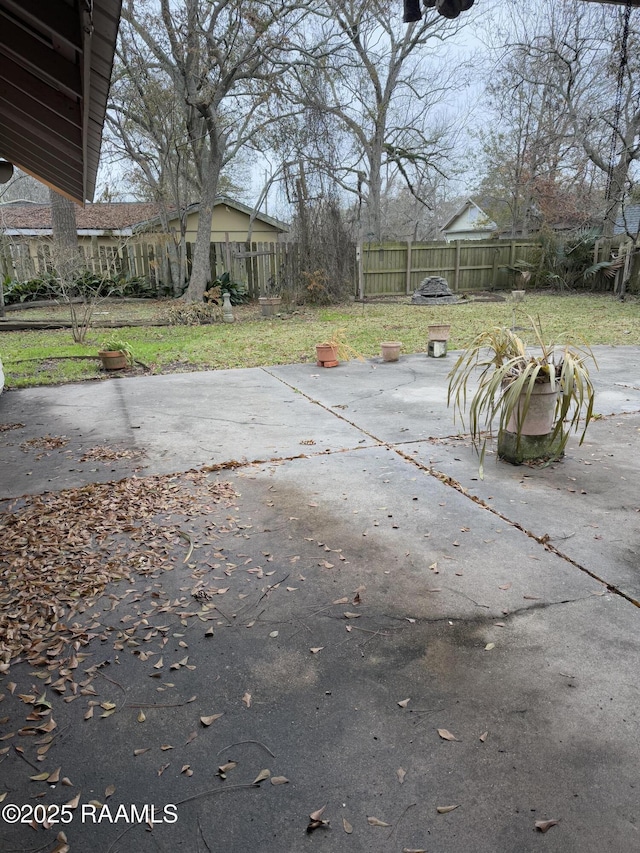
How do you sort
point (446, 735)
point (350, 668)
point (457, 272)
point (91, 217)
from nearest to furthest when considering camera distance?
point (446, 735)
point (350, 668)
point (457, 272)
point (91, 217)

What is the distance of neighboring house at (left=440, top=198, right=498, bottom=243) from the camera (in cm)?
2777

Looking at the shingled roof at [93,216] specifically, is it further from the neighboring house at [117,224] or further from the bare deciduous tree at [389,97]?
the bare deciduous tree at [389,97]

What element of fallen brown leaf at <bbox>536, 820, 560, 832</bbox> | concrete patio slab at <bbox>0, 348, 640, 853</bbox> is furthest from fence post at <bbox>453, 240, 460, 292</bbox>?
fallen brown leaf at <bbox>536, 820, 560, 832</bbox>

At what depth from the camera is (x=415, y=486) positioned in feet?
10.5

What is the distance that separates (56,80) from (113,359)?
4.22m

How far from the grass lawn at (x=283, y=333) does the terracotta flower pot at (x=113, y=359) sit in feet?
0.51

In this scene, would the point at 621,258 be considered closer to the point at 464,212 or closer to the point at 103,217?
the point at 103,217

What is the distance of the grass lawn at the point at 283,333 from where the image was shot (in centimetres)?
715

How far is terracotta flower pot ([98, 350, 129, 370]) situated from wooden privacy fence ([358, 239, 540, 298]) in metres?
9.31

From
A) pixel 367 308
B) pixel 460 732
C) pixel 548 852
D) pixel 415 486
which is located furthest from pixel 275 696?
pixel 367 308

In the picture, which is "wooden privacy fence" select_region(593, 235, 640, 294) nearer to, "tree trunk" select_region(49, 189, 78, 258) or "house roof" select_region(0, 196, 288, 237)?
"house roof" select_region(0, 196, 288, 237)

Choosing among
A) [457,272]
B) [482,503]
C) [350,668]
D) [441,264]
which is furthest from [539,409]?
[457,272]

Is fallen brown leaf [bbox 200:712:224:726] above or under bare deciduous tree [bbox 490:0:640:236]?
under

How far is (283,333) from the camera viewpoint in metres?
9.75
